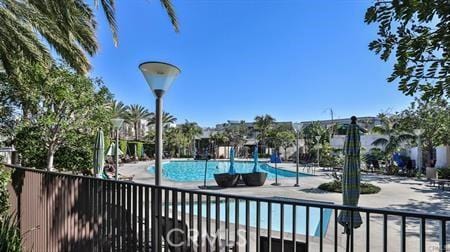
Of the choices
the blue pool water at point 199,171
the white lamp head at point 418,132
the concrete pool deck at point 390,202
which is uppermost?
the white lamp head at point 418,132

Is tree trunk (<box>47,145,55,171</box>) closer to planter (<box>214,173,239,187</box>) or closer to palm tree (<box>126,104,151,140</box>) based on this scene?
planter (<box>214,173,239,187</box>)

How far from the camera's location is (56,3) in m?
5.42

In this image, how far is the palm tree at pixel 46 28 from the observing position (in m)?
5.79

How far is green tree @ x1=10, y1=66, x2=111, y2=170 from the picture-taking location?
371 inches

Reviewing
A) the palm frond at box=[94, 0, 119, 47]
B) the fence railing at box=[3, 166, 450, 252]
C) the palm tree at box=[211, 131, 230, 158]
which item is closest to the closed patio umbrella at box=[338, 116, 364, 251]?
the fence railing at box=[3, 166, 450, 252]

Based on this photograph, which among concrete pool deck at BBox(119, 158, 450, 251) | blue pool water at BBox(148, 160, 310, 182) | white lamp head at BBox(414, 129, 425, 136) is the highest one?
white lamp head at BBox(414, 129, 425, 136)

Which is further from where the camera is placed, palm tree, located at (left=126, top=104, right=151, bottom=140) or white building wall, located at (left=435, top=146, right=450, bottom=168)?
palm tree, located at (left=126, top=104, right=151, bottom=140)

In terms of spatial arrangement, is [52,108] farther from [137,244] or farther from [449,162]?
[449,162]

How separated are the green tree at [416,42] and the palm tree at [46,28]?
14.2 ft

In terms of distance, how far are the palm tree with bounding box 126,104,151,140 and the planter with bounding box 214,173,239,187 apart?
35064 mm

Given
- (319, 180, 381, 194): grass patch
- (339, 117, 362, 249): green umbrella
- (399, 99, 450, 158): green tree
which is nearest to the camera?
(339, 117, 362, 249): green umbrella

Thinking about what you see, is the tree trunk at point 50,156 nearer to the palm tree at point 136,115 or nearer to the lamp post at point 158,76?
the lamp post at point 158,76

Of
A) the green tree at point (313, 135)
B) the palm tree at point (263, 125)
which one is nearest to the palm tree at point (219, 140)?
the palm tree at point (263, 125)

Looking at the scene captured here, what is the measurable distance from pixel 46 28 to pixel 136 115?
45370 mm
